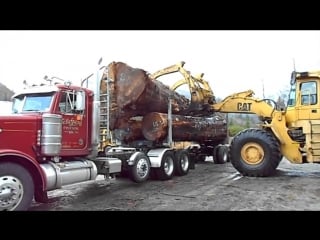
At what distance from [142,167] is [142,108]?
1954 millimetres

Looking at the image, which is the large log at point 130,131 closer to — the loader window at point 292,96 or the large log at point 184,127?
the large log at point 184,127

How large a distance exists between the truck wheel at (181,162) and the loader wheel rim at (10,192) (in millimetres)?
5897

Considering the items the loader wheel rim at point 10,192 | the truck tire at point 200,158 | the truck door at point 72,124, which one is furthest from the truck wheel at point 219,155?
the loader wheel rim at point 10,192

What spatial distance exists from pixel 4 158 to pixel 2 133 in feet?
1.58

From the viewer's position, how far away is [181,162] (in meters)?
10.9

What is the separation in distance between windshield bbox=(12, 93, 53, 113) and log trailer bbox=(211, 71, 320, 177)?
6.06 m

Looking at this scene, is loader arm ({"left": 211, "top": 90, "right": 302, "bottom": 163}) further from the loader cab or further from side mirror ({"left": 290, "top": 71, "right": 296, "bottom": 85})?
side mirror ({"left": 290, "top": 71, "right": 296, "bottom": 85})

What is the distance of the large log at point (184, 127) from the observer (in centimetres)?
1037

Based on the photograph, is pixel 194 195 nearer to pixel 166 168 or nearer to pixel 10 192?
pixel 166 168

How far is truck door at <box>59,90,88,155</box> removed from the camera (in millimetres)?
7070

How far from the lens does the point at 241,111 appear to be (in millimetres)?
11648

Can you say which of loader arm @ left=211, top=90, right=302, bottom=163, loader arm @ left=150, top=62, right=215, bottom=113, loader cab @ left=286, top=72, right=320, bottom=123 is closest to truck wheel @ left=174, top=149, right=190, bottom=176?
loader arm @ left=150, top=62, right=215, bottom=113

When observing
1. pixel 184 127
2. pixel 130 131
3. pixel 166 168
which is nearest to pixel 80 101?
pixel 130 131

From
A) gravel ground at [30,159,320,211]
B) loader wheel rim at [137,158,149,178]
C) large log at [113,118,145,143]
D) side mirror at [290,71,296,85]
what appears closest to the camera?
gravel ground at [30,159,320,211]
